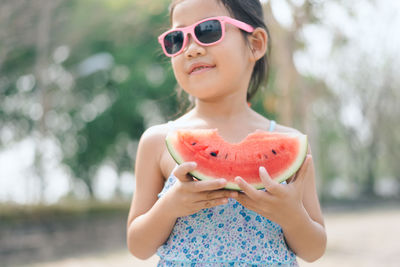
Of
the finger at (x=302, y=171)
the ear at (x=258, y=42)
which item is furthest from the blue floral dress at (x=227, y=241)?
the ear at (x=258, y=42)

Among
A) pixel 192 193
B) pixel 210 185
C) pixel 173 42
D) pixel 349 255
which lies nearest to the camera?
pixel 210 185

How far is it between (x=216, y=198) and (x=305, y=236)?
1.59 feet

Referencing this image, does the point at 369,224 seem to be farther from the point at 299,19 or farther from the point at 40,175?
the point at 40,175

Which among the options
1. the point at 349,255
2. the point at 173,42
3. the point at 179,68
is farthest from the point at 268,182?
the point at 349,255

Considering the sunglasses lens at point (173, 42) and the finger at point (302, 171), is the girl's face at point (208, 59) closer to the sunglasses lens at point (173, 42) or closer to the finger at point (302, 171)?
the sunglasses lens at point (173, 42)

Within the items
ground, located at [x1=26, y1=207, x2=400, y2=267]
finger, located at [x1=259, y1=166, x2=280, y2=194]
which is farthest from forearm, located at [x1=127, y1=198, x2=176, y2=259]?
ground, located at [x1=26, y1=207, x2=400, y2=267]

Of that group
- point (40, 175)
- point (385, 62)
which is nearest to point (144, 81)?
point (40, 175)

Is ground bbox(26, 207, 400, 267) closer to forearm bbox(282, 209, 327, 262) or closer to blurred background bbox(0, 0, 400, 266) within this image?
blurred background bbox(0, 0, 400, 266)

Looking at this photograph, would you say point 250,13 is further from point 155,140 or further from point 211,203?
point 211,203

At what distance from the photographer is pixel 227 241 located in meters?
1.76

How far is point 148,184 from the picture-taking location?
195 cm

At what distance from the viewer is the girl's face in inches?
72.6

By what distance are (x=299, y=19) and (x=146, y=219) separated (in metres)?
7.22

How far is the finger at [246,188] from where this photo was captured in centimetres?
142
